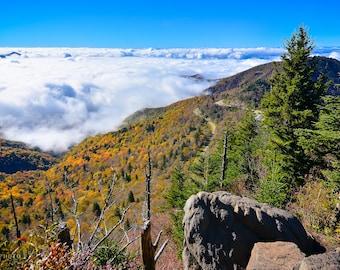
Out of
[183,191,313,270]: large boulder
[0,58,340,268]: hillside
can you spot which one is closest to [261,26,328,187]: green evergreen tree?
[183,191,313,270]: large boulder

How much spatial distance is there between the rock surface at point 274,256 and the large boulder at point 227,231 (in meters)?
0.39

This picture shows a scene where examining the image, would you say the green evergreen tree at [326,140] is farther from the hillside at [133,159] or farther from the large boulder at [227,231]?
the hillside at [133,159]

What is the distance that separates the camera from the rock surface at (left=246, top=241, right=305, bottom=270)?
37.4 feet

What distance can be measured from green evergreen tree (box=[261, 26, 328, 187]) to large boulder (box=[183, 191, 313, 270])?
7.93 meters

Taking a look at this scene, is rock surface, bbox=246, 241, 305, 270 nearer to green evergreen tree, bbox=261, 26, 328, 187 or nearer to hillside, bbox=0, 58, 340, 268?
green evergreen tree, bbox=261, 26, 328, 187

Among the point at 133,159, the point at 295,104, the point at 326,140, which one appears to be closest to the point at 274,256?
the point at 326,140

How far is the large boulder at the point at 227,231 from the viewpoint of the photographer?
12.6m

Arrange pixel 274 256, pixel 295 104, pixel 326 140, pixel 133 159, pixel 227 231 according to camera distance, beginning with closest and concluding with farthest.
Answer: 1. pixel 274 256
2. pixel 227 231
3. pixel 326 140
4. pixel 295 104
5. pixel 133 159

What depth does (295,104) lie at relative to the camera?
20750 millimetres

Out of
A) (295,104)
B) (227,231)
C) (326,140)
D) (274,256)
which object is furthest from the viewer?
(295,104)

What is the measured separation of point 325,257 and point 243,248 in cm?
468

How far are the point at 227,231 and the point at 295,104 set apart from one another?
1216 centimetres

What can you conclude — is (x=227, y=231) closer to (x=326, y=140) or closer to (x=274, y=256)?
(x=274, y=256)

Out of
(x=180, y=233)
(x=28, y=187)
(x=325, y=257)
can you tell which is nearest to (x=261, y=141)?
(x=180, y=233)
